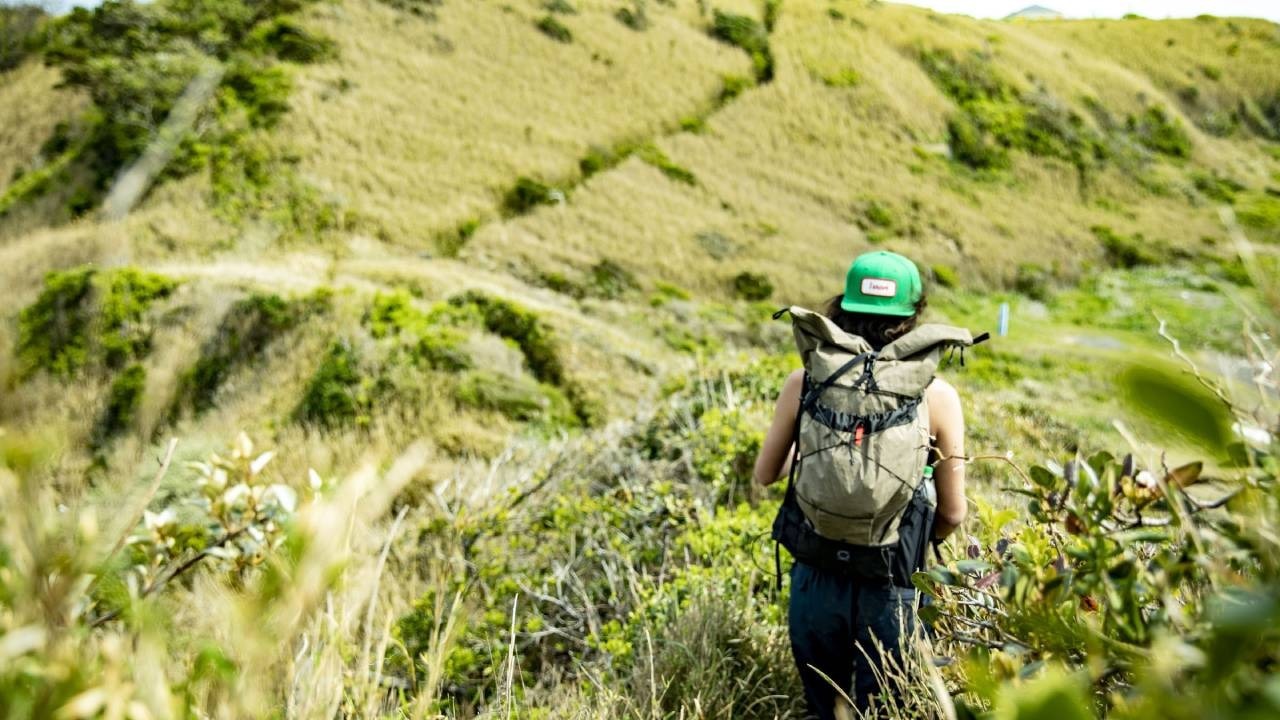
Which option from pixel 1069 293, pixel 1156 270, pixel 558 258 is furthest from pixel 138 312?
pixel 1156 270

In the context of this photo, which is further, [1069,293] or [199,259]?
[1069,293]

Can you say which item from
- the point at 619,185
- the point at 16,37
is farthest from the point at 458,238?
the point at 16,37

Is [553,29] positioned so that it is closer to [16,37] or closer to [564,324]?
[16,37]

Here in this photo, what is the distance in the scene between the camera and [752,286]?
20953 millimetres

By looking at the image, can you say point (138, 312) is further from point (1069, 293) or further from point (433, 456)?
point (1069, 293)

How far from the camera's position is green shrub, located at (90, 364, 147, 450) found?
33.3 ft

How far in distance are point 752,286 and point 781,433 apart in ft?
61.6

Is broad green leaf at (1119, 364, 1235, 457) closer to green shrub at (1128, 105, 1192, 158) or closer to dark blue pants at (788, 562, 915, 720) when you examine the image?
dark blue pants at (788, 562, 915, 720)

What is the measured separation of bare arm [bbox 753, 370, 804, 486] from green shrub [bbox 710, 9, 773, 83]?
3432 cm

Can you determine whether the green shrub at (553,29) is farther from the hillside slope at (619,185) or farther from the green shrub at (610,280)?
the green shrub at (610,280)

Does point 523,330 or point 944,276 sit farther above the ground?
point 523,330

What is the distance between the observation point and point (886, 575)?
92.4 inches

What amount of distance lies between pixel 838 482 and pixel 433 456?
6.21 m

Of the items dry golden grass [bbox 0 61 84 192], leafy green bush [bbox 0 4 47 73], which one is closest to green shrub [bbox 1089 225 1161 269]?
dry golden grass [bbox 0 61 84 192]
